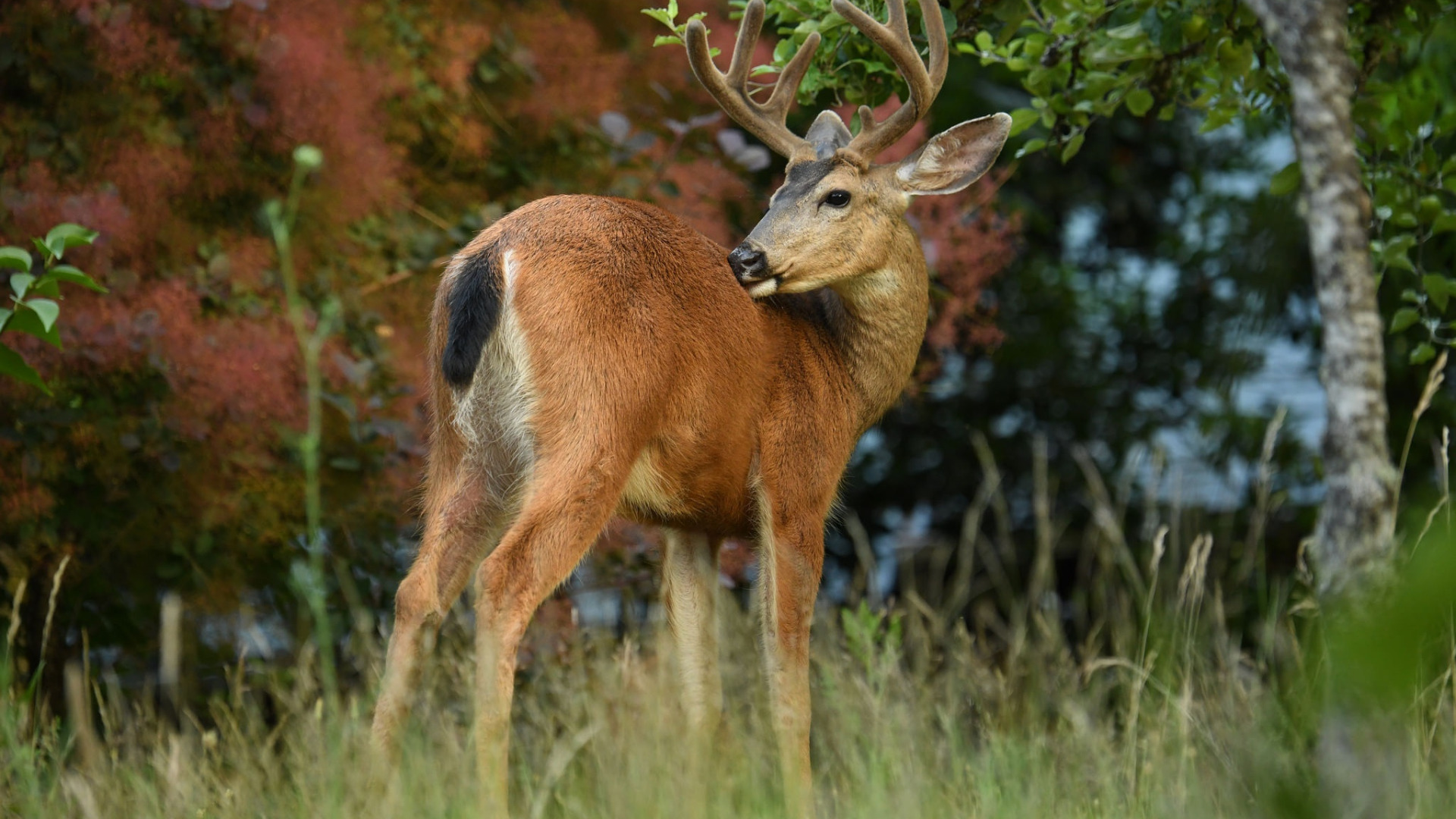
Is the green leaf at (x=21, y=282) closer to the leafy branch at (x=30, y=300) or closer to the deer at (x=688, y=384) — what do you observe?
the leafy branch at (x=30, y=300)

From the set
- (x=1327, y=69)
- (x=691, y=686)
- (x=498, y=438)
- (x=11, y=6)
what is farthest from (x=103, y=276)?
(x=1327, y=69)

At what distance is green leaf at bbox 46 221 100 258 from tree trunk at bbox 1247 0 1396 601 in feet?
7.97

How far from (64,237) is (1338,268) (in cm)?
255

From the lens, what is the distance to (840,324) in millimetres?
3807

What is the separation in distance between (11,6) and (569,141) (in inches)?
70.0

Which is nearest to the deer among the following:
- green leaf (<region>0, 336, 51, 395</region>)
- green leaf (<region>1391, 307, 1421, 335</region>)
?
green leaf (<region>0, 336, 51, 395</region>)

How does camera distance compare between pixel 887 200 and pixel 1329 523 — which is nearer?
pixel 1329 523

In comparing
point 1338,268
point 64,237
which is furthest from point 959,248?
point 64,237

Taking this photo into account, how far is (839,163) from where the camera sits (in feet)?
12.2

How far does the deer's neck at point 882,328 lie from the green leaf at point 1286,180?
98cm

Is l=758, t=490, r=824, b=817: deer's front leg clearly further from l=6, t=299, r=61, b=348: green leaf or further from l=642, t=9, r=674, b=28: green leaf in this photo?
l=6, t=299, r=61, b=348: green leaf

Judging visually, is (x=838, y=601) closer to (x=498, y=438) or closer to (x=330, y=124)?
(x=330, y=124)

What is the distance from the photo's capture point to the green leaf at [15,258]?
113 inches

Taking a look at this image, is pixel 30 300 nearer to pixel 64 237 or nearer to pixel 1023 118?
pixel 64 237
